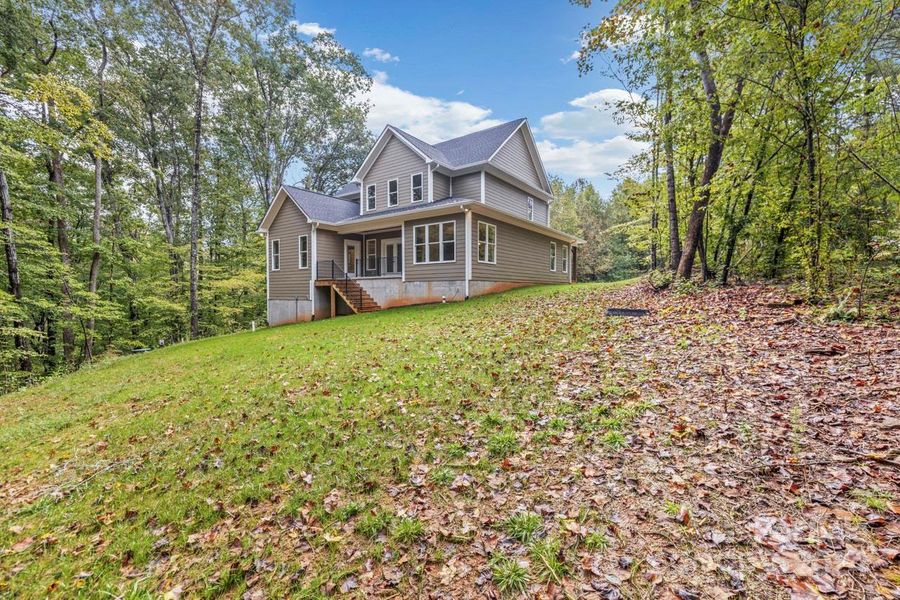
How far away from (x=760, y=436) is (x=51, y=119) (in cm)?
2288

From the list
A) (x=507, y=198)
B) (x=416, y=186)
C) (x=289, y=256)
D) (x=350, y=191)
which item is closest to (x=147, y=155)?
(x=289, y=256)

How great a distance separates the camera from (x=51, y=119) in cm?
1401

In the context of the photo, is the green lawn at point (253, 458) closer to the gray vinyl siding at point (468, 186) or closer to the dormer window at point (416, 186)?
the gray vinyl siding at point (468, 186)

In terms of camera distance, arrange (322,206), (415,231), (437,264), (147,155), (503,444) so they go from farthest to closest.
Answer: (147,155), (322,206), (415,231), (437,264), (503,444)

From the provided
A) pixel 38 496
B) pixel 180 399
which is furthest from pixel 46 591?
pixel 180 399

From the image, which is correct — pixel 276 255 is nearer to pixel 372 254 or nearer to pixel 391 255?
pixel 372 254

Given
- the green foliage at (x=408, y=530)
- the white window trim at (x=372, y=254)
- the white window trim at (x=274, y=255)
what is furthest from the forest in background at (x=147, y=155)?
the green foliage at (x=408, y=530)

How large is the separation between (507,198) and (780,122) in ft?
36.2

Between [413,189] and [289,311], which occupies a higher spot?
[413,189]

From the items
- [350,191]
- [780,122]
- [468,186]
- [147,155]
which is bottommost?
[780,122]

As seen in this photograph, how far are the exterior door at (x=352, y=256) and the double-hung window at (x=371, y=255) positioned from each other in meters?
0.46

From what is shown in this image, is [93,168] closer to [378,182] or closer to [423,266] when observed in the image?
[378,182]

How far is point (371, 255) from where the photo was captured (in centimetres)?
1838

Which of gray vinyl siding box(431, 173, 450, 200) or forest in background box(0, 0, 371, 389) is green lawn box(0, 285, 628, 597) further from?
gray vinyl siding box(431, 173, 450, 200)
